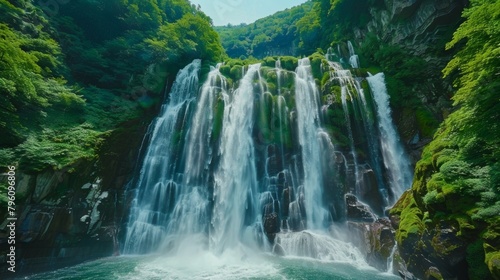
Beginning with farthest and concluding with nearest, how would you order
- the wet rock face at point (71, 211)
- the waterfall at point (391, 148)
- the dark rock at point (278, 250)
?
1. the waterfall at point (391, 148)
2. the dark rock at point (278, 250)
3. the wet rock face at point (71, 211)

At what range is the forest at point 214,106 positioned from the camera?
253 inches

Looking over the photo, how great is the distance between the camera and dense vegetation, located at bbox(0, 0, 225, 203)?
32.1 ft

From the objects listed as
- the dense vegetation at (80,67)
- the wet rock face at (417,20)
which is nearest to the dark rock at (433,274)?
the dense vegetation at (80,67)

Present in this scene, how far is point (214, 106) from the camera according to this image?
718 inches

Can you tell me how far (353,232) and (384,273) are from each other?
8.24ft

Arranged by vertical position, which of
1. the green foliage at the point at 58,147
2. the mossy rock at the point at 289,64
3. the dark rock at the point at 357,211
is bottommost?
the dark rock at the point at 357,211

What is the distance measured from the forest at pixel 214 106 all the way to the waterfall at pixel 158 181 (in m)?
0.69

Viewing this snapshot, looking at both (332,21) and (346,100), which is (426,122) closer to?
(346,100)

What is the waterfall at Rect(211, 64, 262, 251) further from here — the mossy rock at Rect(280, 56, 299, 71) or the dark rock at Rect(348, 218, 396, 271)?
the dark rock at Rect(348, 218, 396, 271)

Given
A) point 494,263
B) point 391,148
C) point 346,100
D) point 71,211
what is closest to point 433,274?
point 494,263

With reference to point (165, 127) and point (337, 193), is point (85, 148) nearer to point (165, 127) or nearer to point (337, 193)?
point (165, 127)

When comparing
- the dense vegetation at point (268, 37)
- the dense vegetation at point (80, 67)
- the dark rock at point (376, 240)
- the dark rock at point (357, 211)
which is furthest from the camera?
the dense vegetation at point (268, 37)

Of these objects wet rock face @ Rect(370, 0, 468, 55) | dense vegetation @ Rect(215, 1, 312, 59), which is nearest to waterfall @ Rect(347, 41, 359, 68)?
wet rock face @ Rect(370, 0, 468, 55)

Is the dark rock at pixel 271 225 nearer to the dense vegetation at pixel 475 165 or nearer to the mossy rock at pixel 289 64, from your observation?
the dense vegetation at pixel 475 165
